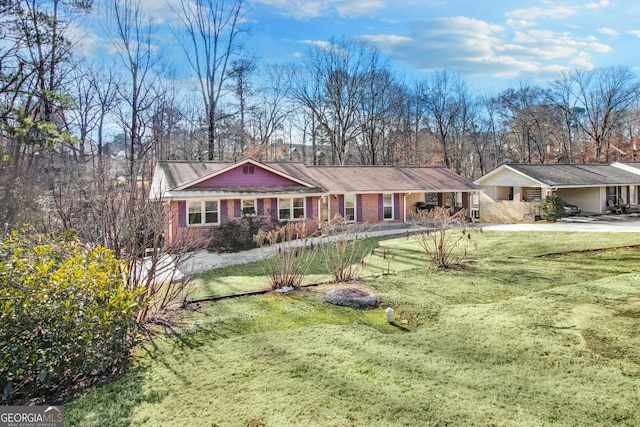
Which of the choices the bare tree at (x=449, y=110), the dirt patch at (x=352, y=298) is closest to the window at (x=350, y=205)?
the dirt patch at (x=352, y=298)

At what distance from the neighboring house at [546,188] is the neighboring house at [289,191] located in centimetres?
189

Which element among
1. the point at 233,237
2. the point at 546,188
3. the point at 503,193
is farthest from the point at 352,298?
the point at 503,193

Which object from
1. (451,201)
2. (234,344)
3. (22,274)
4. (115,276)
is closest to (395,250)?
(234,344)

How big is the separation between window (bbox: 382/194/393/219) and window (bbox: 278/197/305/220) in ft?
18.2

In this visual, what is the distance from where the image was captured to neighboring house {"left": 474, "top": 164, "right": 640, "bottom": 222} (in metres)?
24.1

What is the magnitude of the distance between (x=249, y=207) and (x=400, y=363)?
48.7ft

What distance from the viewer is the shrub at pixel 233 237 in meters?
16.7

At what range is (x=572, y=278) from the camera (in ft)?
30.6

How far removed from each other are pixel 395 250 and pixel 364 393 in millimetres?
10835

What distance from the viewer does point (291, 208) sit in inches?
794

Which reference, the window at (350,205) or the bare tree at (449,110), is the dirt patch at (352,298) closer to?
the window at (350,205)

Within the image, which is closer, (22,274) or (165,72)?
(22,274)

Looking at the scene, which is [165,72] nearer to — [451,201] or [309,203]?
[309,203]

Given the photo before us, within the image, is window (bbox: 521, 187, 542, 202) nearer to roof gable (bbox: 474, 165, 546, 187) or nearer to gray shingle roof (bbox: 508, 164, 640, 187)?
roof gable (bbox: 474, 165, 546, 187)
